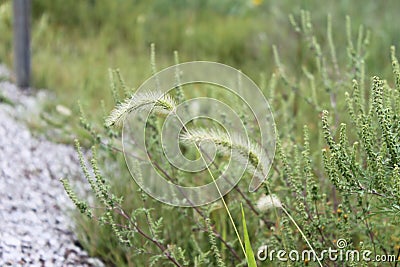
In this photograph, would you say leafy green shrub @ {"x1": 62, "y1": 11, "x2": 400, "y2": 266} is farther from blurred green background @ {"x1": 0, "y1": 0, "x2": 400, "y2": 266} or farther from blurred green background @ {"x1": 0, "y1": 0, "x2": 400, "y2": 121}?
blurred green background @ {"x1": 0, "y1": 0, "x2": 400, "y2": 121}

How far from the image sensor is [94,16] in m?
4.26

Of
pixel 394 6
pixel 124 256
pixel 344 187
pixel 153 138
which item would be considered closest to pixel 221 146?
pixel 344 187

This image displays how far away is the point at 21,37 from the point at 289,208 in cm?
204

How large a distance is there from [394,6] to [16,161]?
130 inches

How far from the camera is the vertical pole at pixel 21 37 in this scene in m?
3.29

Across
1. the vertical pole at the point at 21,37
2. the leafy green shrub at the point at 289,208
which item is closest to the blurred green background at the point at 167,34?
the vertical pole at the point at 21,37

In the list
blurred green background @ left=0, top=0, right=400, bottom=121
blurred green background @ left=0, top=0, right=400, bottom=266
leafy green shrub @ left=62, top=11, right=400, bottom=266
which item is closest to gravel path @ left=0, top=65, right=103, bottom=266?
leafy green shrub @ left=62, top=11, right=400, bottom=266

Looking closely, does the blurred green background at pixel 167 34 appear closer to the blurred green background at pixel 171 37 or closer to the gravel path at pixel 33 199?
the blurred green background at pixel 171 37

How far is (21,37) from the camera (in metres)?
3.29

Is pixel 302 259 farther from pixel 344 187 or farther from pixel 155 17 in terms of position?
pixel 155 17

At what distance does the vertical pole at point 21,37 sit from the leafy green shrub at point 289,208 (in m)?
1.03

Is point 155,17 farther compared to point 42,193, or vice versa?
point 155,17

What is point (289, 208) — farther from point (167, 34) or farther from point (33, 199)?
point (167, 34)

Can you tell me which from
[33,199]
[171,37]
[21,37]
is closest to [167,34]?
[171,37]
